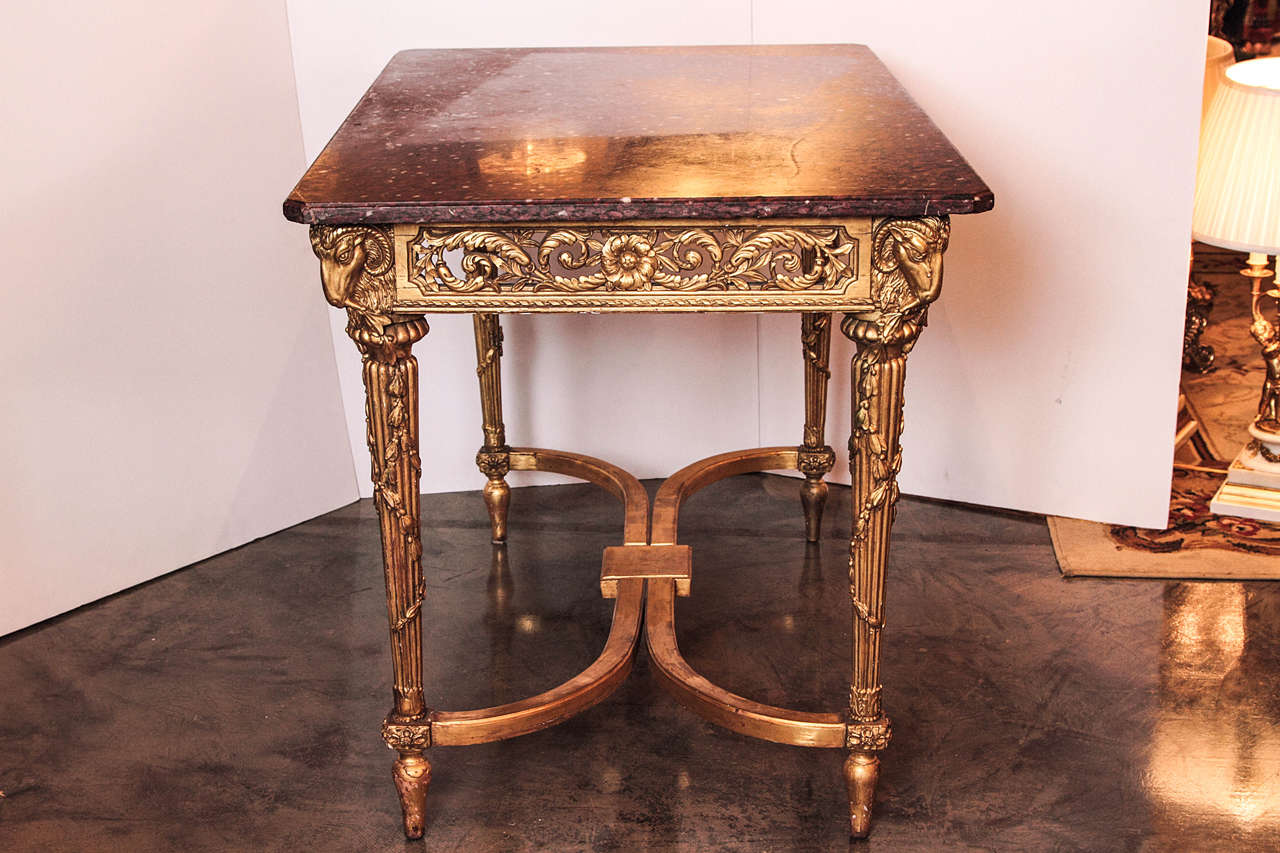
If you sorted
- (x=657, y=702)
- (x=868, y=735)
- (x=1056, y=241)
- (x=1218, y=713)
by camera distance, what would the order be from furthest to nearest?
(x=1056, y=241)
(x=657, y=702)
(x=1218, y=713)
(x=868, y=735)

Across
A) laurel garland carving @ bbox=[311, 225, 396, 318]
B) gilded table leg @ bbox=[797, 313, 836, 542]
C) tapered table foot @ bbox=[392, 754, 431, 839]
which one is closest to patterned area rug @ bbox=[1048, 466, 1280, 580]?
gilded table leg @ bbox=[797, 313, 836, 542]

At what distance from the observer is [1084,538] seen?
3322mm

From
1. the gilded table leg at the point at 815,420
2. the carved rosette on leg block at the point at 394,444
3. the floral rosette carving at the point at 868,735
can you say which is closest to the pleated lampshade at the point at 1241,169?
the gilded table leg at the point at 815,420

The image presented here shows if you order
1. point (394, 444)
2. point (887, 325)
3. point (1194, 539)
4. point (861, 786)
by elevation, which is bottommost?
point (1194, 539)

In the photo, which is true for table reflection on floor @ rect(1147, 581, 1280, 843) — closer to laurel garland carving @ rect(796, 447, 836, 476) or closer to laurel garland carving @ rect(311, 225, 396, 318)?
laurel garland carving @ rect(796, 447, 836, 476)

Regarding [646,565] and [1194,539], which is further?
[1194,539]

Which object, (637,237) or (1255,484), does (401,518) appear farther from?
(1255,484)

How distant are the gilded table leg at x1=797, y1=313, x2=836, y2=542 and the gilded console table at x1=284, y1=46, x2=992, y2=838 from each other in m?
0.64

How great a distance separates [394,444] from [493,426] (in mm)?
1147

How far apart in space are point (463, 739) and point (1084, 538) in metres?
1.71

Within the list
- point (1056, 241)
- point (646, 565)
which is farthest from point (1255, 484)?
point (646, 565)

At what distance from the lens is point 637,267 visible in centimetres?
202

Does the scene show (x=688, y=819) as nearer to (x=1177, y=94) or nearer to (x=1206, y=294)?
(x=1177, y=94)

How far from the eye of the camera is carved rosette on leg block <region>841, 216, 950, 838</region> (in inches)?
77.2
